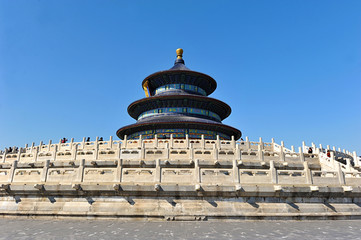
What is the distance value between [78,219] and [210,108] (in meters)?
30.0

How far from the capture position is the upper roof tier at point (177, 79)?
42.3m

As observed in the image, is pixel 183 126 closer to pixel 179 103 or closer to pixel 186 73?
pixel 179 103

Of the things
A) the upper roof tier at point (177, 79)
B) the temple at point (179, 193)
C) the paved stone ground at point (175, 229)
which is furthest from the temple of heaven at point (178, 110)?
the paved stone ground at point (175, 229)

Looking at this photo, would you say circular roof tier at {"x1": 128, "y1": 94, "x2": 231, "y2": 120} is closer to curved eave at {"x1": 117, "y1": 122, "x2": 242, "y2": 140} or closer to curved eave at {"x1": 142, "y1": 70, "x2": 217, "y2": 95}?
curved eave at {"x1": 117, "y1": 122, "x2": 242, "y2": 140}

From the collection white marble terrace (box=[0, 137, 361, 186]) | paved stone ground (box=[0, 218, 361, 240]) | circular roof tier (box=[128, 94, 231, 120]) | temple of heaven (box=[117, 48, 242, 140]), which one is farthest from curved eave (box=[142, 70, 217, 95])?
paved stone ground (box=[0, 218, 361, 240])

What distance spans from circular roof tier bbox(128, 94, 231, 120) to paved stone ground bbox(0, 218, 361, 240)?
2685 centimetres

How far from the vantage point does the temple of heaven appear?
114ft

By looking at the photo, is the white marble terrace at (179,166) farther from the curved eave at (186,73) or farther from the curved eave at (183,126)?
the curved eave at (186,73)

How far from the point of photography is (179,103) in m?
39.0

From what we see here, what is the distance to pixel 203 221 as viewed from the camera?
12.2 m

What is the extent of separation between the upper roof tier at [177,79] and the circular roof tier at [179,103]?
4.61 meters

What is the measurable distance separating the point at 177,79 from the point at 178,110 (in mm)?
6942

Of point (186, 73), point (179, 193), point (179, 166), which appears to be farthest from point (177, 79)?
point (179, 193)

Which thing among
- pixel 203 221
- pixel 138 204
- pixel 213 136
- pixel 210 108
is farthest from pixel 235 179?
pixel 210 108
